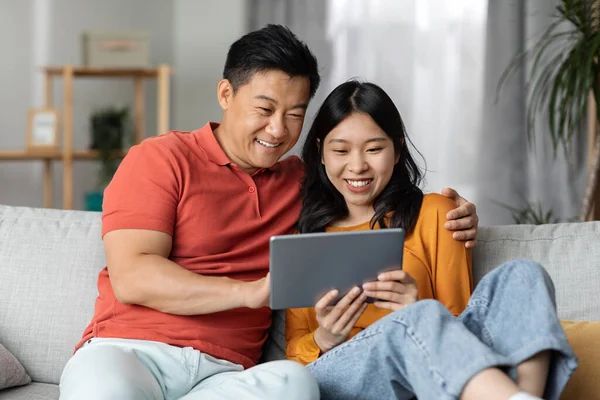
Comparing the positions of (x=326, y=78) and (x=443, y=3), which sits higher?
(x=443, y=3)

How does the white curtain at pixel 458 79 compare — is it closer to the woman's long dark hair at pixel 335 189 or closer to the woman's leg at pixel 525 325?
the woman's long dark hair at pixel 335 189

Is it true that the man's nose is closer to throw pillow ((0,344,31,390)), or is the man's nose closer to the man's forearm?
the man's forearm

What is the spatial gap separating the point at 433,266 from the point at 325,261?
38 centimetres

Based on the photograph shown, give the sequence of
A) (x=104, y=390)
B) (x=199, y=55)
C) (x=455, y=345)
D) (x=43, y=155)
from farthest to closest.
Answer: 1. (x=199, y=55)
2. (x=43, y=155)
3. (x=104, y=390)
4. (x=455, y=345)

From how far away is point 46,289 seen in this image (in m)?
1.96

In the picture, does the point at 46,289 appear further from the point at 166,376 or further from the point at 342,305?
the point at 342,305

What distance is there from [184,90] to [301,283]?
13.5 feet

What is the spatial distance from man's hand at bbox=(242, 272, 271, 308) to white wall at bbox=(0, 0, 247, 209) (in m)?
3.48

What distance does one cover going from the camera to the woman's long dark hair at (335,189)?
1824 millimetres

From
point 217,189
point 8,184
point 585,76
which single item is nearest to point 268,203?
point 217,189

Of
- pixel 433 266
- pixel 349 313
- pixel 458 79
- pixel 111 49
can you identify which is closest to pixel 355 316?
pixel 349 313

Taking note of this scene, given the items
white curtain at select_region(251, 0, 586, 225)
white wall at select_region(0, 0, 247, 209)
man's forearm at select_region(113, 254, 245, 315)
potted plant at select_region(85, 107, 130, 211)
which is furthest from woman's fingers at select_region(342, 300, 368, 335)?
white wall at select_region(0, 0, 247, 209)

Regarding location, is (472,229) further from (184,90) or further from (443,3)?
(184,90)

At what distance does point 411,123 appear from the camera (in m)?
4.32
